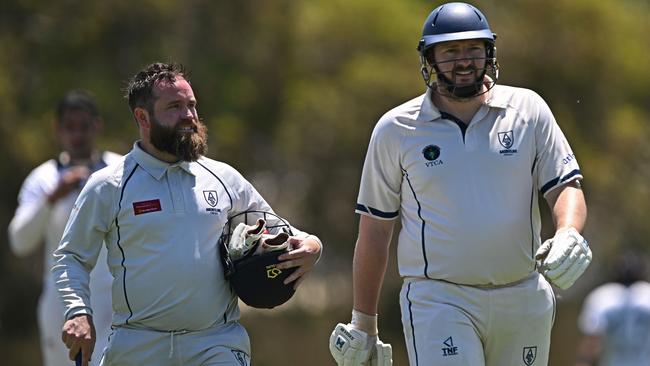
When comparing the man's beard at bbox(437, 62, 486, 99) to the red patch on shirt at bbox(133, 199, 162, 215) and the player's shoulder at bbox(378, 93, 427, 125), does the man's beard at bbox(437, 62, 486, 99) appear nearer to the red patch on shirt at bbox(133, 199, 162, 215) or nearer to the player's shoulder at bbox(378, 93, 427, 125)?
the player's shoulder at bbox(378, 93, 427, 125)

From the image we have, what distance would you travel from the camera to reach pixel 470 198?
6.61 meters

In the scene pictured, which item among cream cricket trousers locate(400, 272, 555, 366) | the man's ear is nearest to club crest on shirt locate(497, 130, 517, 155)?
cream cricket trousers locate(400, 272, 555, 366)

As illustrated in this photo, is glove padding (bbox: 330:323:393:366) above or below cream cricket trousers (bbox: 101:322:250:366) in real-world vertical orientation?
below

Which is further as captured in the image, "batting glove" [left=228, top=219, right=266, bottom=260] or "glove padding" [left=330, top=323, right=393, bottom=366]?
"glove padding" [left=330, top=323, right=393, bottom=366]

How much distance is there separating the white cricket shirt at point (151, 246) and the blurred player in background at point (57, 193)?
2.49 meters

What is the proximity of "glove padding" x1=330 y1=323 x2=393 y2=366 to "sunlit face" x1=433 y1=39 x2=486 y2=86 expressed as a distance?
1346 millimetres

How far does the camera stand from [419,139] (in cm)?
674

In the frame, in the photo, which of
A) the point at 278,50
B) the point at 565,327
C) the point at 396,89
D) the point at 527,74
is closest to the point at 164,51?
the point at 278,50

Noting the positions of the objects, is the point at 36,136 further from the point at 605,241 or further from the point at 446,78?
the point at 446,78

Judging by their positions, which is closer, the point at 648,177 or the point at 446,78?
the point at 446,78

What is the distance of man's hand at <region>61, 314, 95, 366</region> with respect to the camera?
21.2 ft

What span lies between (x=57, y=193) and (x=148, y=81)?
2561mm

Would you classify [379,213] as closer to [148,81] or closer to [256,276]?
[256,276]

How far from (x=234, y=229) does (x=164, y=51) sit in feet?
54.6
